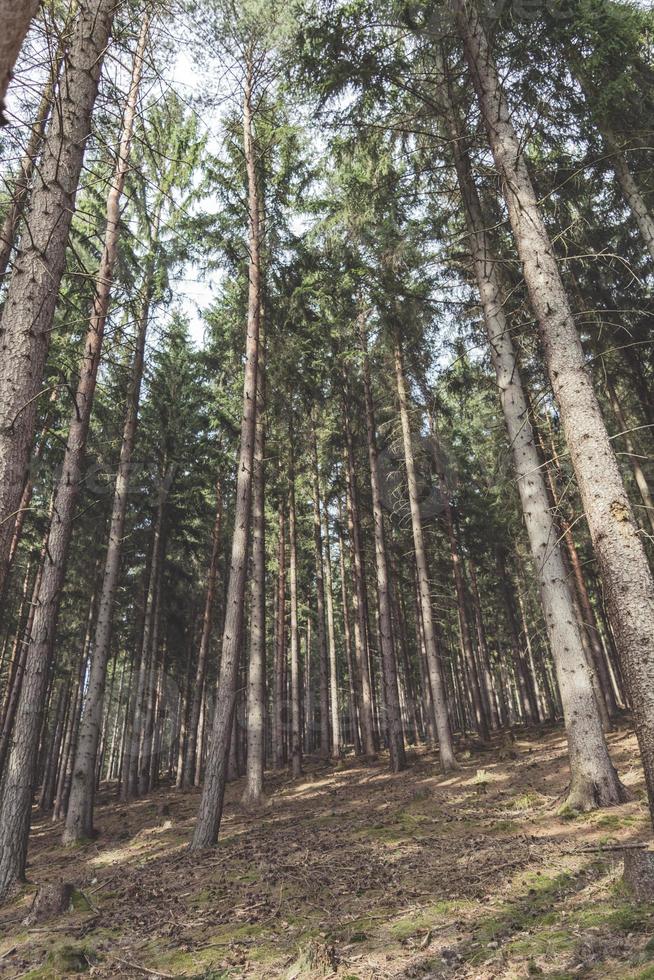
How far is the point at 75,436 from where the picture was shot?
10031 mm

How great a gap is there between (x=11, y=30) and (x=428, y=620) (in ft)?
47.4

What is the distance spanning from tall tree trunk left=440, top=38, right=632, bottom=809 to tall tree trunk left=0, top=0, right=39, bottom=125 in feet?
17.2

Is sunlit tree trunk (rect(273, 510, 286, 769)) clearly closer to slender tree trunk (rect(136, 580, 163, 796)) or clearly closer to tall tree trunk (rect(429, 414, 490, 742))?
slender tree trunk (rect(136, 580, 163, 796))

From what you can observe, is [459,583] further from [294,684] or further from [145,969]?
[145,969]

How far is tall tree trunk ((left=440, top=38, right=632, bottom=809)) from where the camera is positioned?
659cm

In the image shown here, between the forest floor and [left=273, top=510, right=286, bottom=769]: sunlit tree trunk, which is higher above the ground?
[left=273, top=510, right=286, bottom=769]: sunlit tree trunk

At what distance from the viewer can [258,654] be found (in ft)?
Answer: 42.1

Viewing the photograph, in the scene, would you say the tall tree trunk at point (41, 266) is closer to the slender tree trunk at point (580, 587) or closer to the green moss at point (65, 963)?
the green moss at point (65, 963)

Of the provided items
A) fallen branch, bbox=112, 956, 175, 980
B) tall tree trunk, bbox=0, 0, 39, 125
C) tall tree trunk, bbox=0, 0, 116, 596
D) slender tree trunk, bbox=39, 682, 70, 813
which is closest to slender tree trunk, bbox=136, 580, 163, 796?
slender tree trunk, bbox=39, 682, 70, 813

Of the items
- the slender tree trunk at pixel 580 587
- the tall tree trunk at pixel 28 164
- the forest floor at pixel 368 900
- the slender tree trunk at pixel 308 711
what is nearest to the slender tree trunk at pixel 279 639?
the slender tree trunk at pixel 308 711

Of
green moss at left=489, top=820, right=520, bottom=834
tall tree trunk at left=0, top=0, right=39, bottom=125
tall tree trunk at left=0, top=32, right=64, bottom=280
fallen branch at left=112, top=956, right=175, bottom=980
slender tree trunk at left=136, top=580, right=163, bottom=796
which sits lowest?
fallen branch at left=112, top=956, right=175, bottom=980

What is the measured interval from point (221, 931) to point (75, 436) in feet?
27.0

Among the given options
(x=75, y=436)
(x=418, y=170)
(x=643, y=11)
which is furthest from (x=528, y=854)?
(x=643, y=11)

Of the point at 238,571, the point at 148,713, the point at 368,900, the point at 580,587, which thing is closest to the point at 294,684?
the point at 148,713
